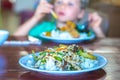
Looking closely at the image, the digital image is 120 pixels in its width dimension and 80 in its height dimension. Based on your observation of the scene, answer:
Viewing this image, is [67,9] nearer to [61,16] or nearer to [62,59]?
[61,16]

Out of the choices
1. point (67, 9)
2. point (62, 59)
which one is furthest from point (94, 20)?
point (62, 59)

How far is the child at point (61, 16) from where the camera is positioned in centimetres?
212

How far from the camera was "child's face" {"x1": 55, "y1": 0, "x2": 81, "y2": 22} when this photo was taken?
83.7 inches

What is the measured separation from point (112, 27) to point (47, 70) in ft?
8.32

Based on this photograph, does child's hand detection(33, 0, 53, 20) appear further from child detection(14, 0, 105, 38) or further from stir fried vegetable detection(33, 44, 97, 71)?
stir fried vegetable detection(33, 44, 97, 71)

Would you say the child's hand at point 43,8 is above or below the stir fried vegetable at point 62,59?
above

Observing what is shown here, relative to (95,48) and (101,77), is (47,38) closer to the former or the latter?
(95,48)

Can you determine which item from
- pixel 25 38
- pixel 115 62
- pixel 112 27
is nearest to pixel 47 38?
pixel 25 38

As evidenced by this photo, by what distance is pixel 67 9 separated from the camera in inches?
85.4

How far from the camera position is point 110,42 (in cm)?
179

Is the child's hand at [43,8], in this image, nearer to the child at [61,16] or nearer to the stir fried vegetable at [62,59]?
the child at [61,16]

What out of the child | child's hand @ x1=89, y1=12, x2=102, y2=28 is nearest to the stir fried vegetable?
the child

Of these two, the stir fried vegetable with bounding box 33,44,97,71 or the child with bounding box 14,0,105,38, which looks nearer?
the stir fried vegetable with bounding box 33,44,97,71

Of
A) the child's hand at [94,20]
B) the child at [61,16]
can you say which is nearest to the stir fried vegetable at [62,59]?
the child at [61,16]
